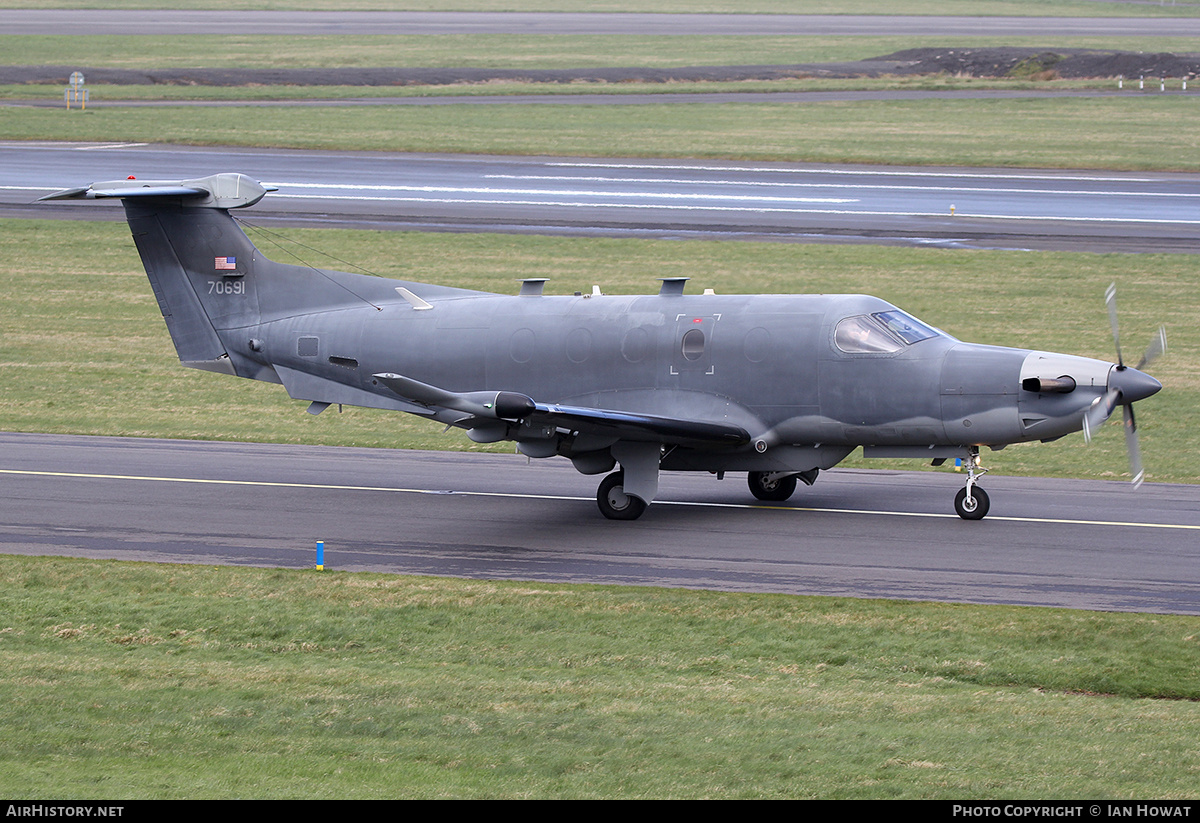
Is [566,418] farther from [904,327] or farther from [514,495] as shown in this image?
[904,327]

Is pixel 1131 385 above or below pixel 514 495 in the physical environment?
above

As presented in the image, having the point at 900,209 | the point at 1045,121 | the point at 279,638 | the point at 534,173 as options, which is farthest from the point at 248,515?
the point at 1045,121

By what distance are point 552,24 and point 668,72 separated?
29.6m

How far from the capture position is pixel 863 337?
19.9 m

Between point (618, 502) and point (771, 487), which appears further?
point (771, 487)

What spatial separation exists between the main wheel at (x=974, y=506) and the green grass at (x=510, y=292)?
4.10 m

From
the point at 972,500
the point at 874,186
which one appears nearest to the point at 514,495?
the point at 972,500

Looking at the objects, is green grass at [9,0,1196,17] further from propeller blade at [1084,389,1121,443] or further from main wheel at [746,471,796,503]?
propeller blade at [1084,389,1121,443]

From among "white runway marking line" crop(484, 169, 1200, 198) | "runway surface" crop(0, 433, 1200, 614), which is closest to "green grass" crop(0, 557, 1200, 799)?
"runway surface" crop(0, 433, 1200, 614)

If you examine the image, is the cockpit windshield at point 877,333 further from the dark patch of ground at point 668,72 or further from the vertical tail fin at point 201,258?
the dark patch of ground at point 668,72

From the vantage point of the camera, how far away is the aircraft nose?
1810 centimetres

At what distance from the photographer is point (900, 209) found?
4647 centimetres

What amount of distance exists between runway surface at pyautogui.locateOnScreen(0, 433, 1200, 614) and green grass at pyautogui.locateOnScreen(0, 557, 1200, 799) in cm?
100
